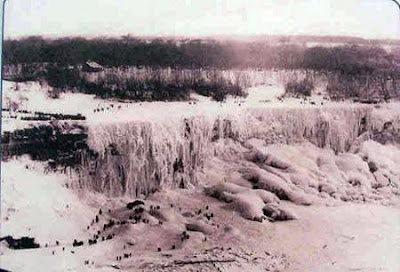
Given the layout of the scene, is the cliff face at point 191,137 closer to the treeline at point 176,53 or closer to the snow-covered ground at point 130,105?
the snow-covered ground at point 130,105

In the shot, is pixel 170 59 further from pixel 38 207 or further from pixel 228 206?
pixel 38 207

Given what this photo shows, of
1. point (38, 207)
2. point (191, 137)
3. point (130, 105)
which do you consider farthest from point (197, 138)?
point (38, 207)

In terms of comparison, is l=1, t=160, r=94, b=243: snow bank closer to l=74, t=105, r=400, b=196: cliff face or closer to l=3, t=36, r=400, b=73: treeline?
l=74, t=105, r=400, b=196: cliff face

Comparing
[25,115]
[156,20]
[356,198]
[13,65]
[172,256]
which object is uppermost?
[156,20]

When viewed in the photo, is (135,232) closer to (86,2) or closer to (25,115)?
(25,115)

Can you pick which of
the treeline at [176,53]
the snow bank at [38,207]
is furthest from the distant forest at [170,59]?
the snow bank at [38,207]

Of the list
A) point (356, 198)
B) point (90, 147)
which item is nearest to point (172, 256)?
point (90, 147)
